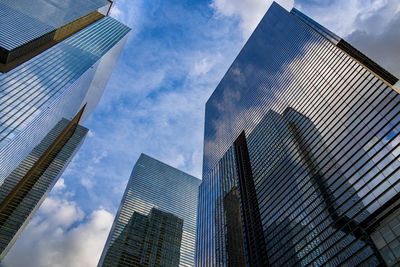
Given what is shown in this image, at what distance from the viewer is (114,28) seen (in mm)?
130750

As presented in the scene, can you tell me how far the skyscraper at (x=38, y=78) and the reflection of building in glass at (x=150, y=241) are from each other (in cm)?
4653

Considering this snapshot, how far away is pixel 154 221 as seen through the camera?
458 ft

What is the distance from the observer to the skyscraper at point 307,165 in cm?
4154

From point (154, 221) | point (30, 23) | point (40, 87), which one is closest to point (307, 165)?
point (40, 87)

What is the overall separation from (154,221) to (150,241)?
11.3 meters

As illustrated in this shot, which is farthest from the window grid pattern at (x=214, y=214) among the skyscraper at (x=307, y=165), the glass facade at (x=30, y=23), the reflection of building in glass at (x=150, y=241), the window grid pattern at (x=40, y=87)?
the glass facade at (x=30, y=23)

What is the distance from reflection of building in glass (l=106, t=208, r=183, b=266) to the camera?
119144 millimetres

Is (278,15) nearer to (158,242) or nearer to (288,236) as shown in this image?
(288,236)

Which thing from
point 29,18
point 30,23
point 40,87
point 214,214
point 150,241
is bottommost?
point 214,214

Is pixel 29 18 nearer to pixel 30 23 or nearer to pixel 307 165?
pixel 30 23

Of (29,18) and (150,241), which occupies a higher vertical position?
(29,18)

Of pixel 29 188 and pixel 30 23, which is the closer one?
pixel 30 23

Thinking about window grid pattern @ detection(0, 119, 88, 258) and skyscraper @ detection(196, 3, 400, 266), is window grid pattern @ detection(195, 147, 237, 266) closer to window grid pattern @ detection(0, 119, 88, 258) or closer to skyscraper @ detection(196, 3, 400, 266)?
skyscraper @ detection(196, 3, 400, 266)

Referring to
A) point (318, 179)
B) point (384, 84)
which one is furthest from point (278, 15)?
point (318, 179)
